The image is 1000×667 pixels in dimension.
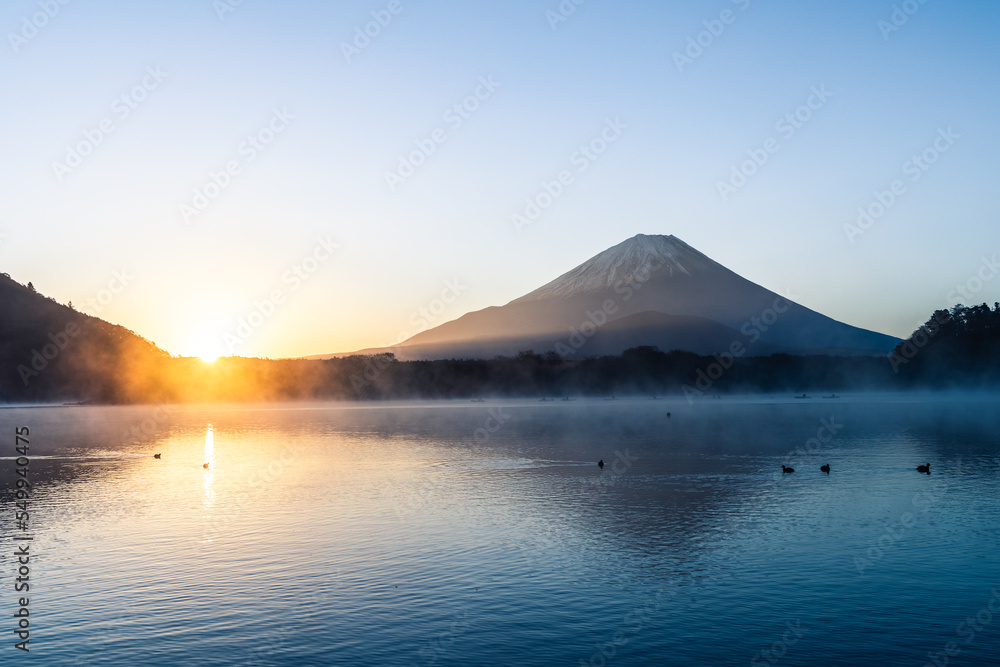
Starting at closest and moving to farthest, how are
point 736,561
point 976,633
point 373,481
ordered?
point 976,633, point 736,561, point 373,481

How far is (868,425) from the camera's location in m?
95.8

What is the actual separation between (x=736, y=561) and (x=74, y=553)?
82.0 ft

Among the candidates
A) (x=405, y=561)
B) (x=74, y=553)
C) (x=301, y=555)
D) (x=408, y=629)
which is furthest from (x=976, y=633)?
(x=74, y=553)

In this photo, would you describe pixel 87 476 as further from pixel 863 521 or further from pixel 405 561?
pixel 863 521

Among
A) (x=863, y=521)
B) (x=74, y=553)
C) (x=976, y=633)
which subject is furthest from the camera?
(x=863, y=521)

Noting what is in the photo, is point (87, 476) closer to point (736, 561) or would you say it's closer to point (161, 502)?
point (161, 502)

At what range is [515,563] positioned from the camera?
27.9 m

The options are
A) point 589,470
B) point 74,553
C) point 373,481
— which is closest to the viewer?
point 74,553

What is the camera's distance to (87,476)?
180 feet

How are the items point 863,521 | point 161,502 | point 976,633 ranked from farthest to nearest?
point 161,502 < point 863,521 < point 976,633

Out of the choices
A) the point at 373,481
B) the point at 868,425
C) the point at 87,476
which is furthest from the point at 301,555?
the point at 868,425

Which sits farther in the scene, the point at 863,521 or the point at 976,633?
the point at 863,521

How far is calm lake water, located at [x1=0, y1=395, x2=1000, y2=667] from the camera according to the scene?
19859mm

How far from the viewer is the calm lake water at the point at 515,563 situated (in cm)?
1986
